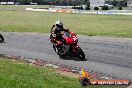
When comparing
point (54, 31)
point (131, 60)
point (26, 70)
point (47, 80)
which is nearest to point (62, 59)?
point (54, 31)

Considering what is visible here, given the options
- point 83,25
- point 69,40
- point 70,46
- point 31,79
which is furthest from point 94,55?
point 83,25

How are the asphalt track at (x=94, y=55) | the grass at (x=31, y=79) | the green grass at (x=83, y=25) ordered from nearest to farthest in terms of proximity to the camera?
the grass at (x=31, y=79) < the asphalt track at (x=94, y=55) < the green grass at (x=83, y=25)

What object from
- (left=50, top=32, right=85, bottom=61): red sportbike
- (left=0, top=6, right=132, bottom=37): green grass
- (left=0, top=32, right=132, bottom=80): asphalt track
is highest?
(left=50, top=32, right=85, bottom=61): red sportbike

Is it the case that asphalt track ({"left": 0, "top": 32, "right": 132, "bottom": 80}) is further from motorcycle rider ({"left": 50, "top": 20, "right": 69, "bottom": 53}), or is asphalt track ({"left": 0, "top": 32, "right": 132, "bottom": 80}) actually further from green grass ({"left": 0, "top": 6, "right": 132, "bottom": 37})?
green grass ({"left": 0, "top": 6, "right": 132, "bottom": 37})

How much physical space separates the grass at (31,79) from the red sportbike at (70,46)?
3721 millimetres

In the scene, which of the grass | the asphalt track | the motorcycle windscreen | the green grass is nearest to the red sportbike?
the motorcycle windscreen

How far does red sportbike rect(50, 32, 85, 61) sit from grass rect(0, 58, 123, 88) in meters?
3.72

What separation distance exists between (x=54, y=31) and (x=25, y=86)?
8.24m

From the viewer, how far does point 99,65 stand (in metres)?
14.2

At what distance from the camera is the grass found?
31.0ft

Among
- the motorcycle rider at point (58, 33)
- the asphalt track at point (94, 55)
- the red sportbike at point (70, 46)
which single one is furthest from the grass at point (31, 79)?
the motorcycle rider at point (58, 33)

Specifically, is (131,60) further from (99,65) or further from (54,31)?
(54,31)

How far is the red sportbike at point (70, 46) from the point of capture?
16.0 metres

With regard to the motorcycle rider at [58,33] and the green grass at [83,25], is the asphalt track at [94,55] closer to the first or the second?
the motorcycle rider at [58,33]
